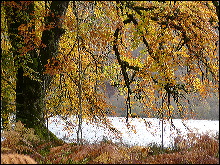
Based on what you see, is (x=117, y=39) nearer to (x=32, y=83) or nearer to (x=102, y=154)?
(x=32, y=83)

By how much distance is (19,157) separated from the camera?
5.54 m

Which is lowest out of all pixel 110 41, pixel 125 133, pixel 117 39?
pixel 125 133

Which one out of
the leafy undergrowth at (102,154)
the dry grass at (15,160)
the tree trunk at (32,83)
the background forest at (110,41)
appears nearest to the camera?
the dry grass at (15,160)

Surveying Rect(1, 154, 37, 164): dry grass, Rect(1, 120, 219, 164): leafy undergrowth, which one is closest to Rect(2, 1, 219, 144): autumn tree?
Rect(1, 120, 219, 164): leafy undergrowth

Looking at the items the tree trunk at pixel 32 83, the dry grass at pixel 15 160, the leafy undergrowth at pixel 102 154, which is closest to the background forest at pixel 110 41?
the tree trunk at pixel 32 83

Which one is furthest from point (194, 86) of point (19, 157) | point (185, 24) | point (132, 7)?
point (19, 157)

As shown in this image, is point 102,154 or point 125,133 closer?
point 102,154

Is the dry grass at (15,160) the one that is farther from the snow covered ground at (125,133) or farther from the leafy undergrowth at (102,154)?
the snow covered ground at (125,133)

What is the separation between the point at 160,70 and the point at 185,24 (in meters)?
1.62

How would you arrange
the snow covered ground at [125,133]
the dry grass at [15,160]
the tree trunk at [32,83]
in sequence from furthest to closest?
the snow covered ground at [125,133] → the tree trunk at [32,83] → the dry grass at [15,160]

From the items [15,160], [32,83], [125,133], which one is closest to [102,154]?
[15,160]

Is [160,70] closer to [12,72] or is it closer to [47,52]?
[47,52]

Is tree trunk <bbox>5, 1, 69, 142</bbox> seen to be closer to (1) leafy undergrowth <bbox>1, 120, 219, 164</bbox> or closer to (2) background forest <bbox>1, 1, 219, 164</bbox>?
(2) background forest <bbox>1, 1, 219, 164</bbox>

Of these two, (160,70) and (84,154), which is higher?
(160,70)
